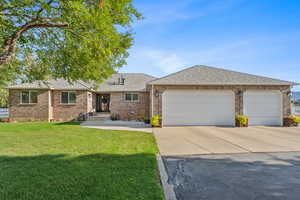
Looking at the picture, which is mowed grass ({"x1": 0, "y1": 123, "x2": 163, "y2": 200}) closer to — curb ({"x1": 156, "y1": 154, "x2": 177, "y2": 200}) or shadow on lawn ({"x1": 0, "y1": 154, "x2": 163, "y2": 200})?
shadow on lawn ({"x1": 0, "y1": 154, "x2": 163, "y2": 200})

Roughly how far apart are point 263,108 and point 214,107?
3.88 metres

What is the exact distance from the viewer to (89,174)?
143 inches

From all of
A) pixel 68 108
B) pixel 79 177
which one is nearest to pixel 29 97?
pixel 68 108

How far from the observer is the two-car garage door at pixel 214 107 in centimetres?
1198

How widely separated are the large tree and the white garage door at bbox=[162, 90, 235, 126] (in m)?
6.48

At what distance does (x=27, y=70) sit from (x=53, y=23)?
12.6 feet

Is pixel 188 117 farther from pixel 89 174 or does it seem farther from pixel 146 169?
pixel 89 174

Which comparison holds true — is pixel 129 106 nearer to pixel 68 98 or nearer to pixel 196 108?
pixel 68 98

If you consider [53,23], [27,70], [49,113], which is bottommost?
[49,113]

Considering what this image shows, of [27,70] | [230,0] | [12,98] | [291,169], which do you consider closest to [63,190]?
[291,169]

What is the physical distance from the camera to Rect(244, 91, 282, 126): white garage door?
473 inches

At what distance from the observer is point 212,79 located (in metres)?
12.4

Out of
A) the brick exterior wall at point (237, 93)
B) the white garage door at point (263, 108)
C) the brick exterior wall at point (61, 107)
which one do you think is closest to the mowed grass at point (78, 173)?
the brick exterior wall at point (237, 93)

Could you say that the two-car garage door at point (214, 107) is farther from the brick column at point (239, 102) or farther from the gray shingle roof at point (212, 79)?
the gray shingle roof at point (212, 79)
